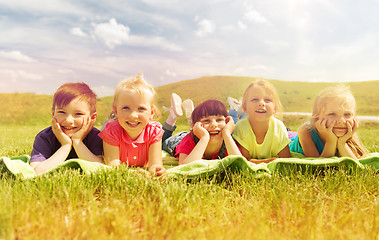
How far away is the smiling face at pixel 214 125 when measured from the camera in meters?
3.66

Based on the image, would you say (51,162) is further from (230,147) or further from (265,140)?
(265,140)

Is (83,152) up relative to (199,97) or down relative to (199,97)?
down

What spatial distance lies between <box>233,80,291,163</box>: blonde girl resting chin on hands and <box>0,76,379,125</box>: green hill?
Result: 22858mm

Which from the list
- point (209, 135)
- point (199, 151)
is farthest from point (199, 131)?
point (199, 151)

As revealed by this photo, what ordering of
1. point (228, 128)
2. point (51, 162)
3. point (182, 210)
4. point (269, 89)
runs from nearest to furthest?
point (182, 210)
point (51, 162)
point (228, 128)
point (269, 89)

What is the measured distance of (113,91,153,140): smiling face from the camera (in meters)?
3.20

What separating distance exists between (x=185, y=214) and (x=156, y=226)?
0.69 ft

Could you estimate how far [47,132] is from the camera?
361 centimetres

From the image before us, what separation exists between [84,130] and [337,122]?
10.3 feet

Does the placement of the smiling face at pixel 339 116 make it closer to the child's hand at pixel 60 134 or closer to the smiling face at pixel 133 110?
the smiling face at pixel 133 110

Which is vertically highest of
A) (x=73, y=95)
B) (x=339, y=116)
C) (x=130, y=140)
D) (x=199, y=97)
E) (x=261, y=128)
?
(x=199, y=97)

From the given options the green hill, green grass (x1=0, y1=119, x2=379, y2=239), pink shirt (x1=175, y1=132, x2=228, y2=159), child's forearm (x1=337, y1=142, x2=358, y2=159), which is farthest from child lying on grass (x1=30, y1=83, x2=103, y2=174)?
the green hill

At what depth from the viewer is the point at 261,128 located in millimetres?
3881

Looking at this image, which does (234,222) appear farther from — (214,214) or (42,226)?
(42,226)
